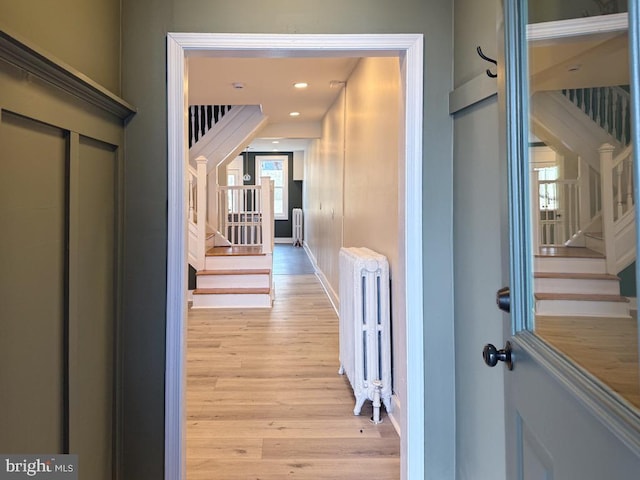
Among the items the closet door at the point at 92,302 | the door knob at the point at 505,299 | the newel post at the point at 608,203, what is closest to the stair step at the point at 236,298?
the closet door at the point at 92,302

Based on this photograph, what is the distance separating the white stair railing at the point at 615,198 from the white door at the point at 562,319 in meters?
0.02

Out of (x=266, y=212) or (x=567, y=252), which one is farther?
(x=266, y=212)

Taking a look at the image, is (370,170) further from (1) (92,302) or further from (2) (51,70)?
(2) (51,70)

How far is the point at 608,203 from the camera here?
70 cm

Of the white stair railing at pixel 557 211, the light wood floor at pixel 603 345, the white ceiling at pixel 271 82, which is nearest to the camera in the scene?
the light wood floor at pixel 603 345

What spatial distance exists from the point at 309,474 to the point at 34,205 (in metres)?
1.61

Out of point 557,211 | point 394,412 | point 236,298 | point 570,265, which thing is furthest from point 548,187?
point 236,298

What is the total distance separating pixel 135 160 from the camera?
5.35 ft

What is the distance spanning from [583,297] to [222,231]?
19.4 feet

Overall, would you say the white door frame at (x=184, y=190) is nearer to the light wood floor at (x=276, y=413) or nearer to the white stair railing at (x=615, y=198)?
the light wood floor at (x=276, y=413)

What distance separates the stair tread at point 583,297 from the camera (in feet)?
2.22

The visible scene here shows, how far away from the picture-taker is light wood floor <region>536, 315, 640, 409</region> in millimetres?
613

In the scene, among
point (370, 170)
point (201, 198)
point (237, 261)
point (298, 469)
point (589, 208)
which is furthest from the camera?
point (237, 261)

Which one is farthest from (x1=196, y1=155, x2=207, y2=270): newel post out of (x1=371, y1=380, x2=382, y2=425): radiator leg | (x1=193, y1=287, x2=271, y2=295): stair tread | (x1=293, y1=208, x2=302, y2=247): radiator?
(x1=293, y1=208, x2=302, y2=247): radiator
